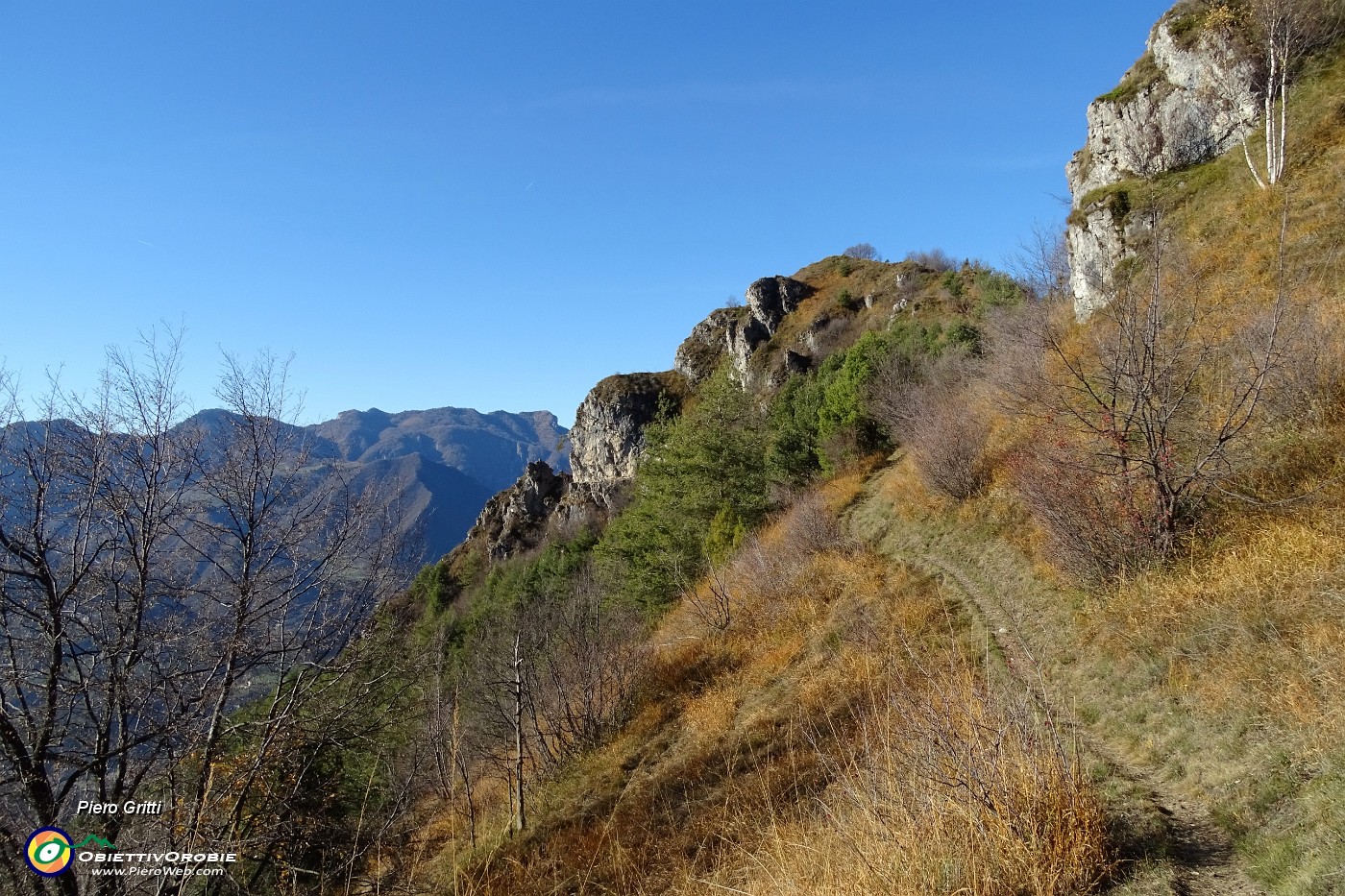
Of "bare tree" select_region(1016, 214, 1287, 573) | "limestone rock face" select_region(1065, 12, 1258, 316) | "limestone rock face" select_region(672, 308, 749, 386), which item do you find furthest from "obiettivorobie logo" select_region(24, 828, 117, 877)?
"limestone rock face" select_region(672, 308, 749, 386)

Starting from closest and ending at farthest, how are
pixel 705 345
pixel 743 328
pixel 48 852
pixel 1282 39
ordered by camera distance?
pixel 48 852, pixel 1282 39, pixel 743 328, pixel 705 345

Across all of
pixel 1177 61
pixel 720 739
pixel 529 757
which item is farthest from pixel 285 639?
pixel 1177 61

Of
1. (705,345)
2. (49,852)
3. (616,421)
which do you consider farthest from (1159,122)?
(705,345)

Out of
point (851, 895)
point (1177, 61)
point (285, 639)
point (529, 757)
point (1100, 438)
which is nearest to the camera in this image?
point (851, 895)

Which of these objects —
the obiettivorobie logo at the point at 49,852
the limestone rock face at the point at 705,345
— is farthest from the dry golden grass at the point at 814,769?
the limestone rock face at the point at 705,345

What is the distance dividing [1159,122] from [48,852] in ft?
90.9

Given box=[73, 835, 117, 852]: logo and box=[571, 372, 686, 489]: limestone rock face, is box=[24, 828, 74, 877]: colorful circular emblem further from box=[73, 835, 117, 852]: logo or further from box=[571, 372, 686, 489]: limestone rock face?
box=[571, 372, 686, 489]: limestone rock face

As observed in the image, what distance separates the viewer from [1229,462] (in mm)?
7566

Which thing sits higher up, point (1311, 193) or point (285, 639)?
point (1311, 193)

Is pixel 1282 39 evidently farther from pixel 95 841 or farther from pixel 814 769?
A: pixel 95 841

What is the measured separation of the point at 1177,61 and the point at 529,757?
25190 mm

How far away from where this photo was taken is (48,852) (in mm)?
5562

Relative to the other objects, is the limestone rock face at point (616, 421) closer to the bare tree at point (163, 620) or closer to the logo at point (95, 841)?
the bare tree at point (163, 620)

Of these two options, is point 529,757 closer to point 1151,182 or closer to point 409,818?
point 409,818
